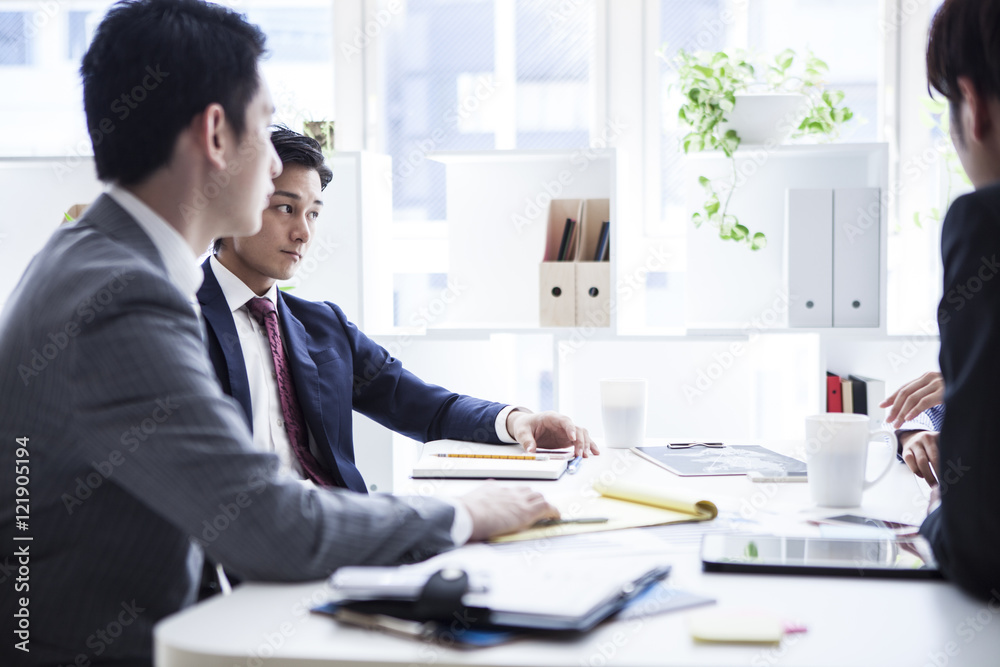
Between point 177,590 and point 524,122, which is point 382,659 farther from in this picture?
point 524,122

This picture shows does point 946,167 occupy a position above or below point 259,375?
above

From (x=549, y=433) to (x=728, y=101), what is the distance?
1355 millimetres

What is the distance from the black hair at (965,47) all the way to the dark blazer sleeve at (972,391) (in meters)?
0.20

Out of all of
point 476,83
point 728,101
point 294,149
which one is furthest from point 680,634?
point 476,83

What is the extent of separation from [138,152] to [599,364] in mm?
2205

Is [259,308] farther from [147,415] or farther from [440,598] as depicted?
[440,598]

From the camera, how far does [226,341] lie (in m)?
1.78

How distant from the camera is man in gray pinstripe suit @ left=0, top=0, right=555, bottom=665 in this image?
92 centimetres

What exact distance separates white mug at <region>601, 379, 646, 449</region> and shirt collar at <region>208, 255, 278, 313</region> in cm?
78

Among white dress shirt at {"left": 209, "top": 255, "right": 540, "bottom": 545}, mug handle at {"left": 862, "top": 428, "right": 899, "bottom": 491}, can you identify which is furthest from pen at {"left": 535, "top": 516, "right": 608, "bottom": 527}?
white dress shirt at {"left": 209, "top": 255, "right": 540, "bottom": 545}

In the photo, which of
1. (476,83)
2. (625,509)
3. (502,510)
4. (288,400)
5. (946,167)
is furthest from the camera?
(476,83)

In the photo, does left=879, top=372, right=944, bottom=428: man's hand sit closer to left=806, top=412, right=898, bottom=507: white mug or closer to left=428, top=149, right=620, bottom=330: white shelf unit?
left=806, top=412, right=898, bottom=507: white mug

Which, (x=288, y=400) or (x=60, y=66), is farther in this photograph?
(x=60, y=66)

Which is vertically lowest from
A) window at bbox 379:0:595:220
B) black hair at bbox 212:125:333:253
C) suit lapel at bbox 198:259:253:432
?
suit lapel at bbox 198:259:253:432
